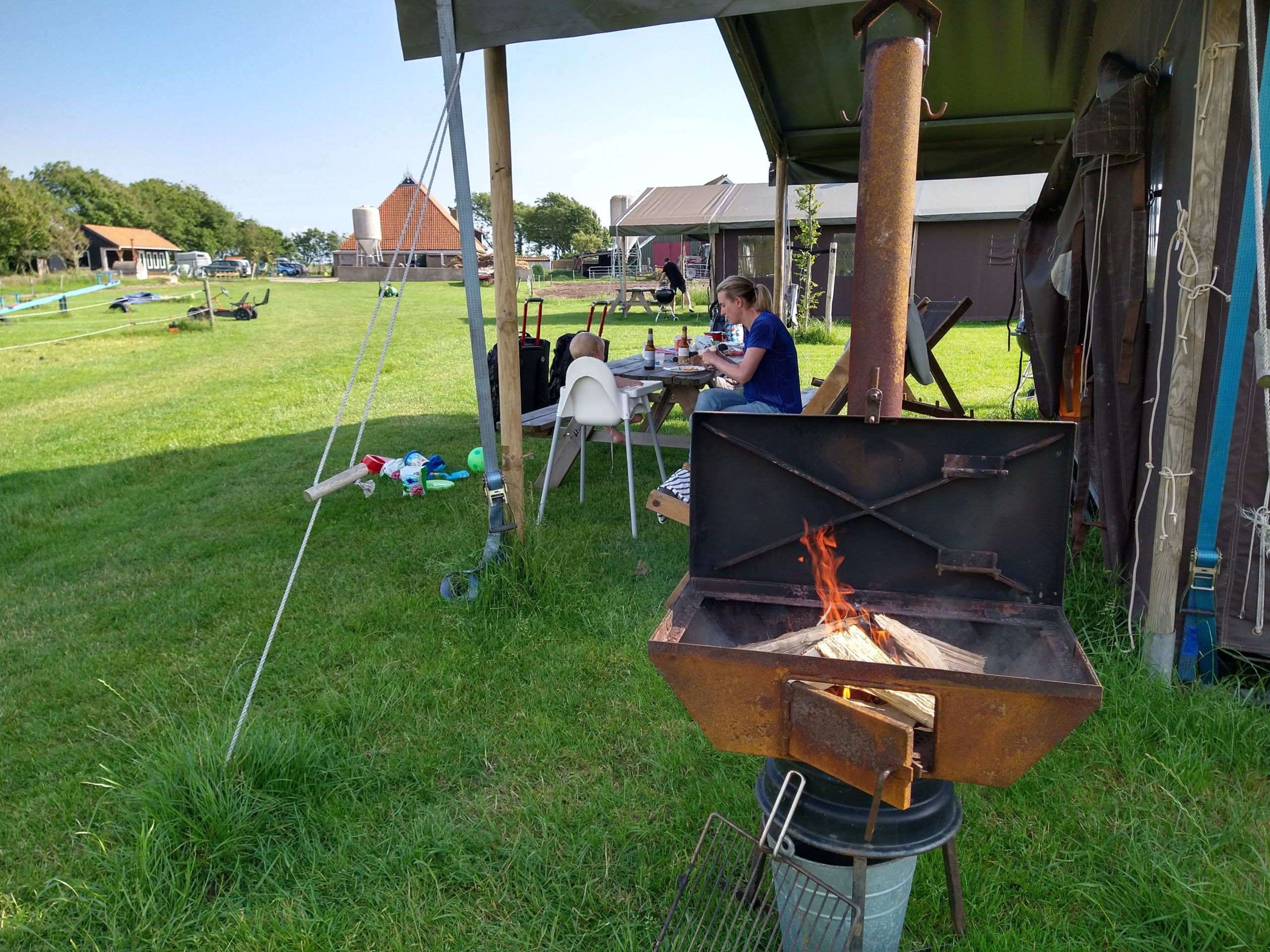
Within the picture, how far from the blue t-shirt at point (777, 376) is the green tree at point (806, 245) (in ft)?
31.0

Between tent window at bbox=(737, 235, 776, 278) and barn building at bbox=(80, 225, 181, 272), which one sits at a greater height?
barn building at bbox=(80, 225, 181, 272)

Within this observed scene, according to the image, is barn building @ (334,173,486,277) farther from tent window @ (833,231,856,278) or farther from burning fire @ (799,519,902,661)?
burning fire @ (799,519,902,661)

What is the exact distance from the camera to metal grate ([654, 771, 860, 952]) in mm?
1821

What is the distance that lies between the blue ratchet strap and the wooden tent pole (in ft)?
0.19

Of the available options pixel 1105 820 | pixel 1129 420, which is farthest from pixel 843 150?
pixel 1105 820

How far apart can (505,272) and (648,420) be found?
6.47ft

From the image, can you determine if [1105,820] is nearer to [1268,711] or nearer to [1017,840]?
[1017,840]

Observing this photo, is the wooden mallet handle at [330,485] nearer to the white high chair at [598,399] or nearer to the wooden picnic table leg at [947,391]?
the white high chair at [598,399]

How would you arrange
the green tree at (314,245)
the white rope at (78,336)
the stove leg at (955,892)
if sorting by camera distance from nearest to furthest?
the stove leg at (955,892)
the white rope at (78,336)
the green tree at (314,245)

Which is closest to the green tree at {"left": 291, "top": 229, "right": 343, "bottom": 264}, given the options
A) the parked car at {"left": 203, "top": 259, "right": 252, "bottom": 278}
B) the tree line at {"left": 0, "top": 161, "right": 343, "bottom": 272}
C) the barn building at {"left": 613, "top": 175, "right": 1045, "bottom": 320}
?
the tree line at {"left": 0, "top": 161, "right": 343, "bottom": 272}

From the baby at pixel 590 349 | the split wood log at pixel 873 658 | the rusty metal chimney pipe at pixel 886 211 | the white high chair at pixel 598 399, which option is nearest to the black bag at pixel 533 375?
the baby at pixel 590 349

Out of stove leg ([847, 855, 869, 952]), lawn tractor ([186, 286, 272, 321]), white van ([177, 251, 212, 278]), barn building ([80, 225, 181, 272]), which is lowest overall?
stove leg ([847, 855, 869, 952])

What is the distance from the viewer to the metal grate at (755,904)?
5.98ft

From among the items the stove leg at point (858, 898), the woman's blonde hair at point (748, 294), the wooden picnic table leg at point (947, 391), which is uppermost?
the woman's blonde hair at point (748, 294)
